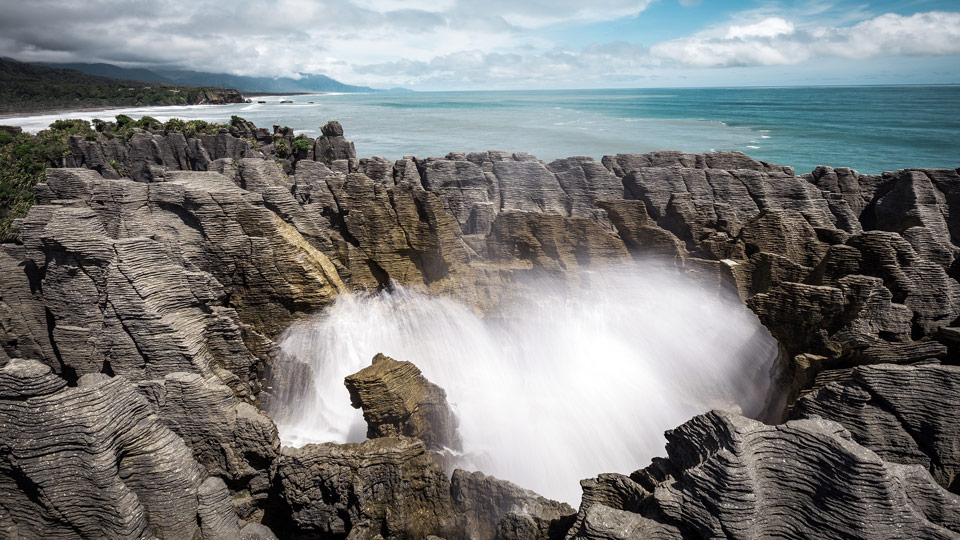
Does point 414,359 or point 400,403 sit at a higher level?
point 400,403

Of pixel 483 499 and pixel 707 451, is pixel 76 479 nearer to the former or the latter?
pixel 483 499

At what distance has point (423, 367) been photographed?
10648 millimetres

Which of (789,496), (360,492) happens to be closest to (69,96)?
(360,492)

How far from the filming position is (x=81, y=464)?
5449 mm

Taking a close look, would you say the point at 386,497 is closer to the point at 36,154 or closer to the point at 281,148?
the point at 281,148

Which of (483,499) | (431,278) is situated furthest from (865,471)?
(431,278)

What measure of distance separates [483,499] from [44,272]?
8946mm

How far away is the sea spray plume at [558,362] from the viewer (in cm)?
959

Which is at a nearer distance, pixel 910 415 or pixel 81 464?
pixel 81 464

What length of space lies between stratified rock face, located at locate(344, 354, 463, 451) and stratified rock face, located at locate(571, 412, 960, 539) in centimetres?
388

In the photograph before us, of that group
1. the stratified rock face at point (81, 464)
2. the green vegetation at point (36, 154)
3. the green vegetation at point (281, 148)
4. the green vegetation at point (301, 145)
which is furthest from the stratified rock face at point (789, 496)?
the green vegetation at point (281, 148)

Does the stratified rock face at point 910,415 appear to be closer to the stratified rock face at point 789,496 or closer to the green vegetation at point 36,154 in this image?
the stratified rock face at point 789,496

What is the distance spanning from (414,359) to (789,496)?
7605 millimetres

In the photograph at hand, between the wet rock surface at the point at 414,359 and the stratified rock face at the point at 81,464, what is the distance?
3cm
